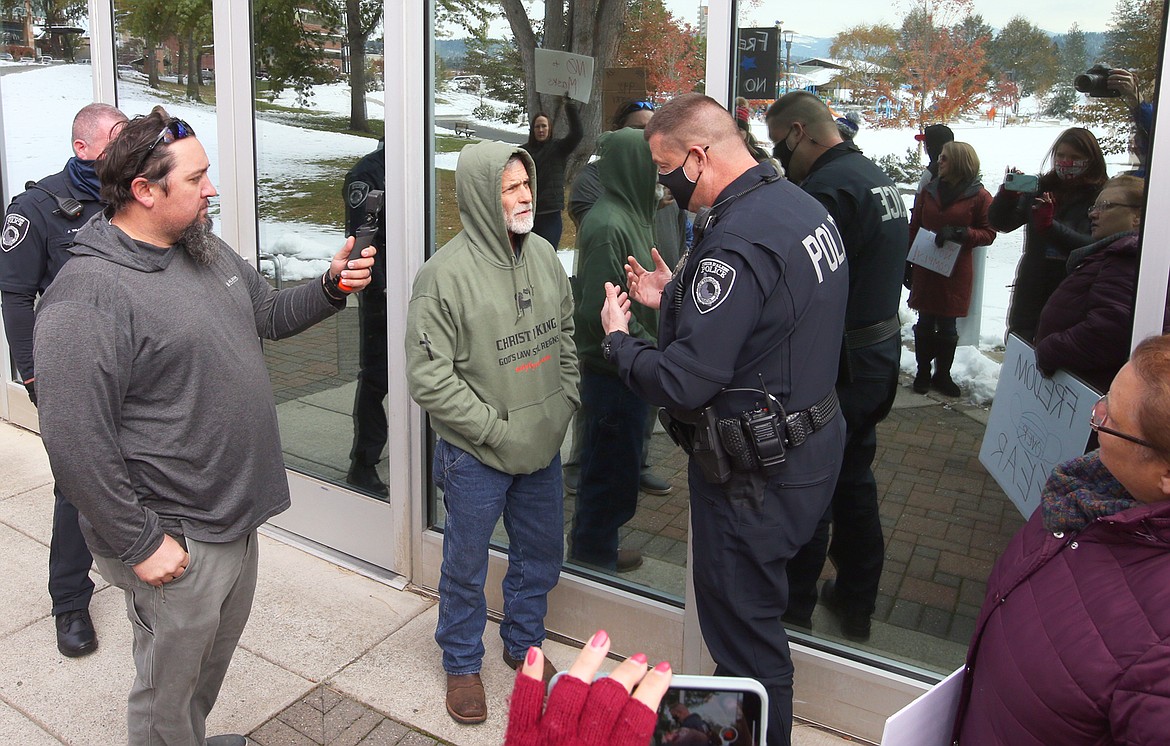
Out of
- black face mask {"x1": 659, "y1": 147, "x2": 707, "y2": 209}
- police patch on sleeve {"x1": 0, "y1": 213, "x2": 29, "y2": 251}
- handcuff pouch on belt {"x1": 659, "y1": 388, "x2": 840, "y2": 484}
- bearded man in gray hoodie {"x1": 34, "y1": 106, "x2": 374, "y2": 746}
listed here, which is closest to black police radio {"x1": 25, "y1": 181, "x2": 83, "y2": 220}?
police patch on sleeve {"x1": 0, "y1": 213, "x2": 29, "y2": 251}

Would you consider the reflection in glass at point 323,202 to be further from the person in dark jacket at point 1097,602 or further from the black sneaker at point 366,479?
the person in dark jacket at point 1097,602

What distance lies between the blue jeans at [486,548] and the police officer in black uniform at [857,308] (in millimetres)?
927

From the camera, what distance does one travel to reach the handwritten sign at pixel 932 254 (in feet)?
9.71

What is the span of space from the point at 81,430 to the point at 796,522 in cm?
180

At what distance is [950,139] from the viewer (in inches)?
114

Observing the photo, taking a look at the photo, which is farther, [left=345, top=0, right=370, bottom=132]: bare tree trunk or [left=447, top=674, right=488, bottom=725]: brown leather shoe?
[left=345, top=0, right=370, bottom=132]: bare tree trunk

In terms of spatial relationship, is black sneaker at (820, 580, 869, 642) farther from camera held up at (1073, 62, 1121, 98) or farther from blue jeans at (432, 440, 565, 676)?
camera held up at (1073, 62, 1121, 98)

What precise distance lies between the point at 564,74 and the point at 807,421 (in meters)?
1.62

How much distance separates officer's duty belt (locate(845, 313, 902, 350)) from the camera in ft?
10.2

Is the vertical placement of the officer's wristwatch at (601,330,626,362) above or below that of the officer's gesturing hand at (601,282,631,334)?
below

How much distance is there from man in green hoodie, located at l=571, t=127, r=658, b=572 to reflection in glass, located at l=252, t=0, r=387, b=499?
95cm

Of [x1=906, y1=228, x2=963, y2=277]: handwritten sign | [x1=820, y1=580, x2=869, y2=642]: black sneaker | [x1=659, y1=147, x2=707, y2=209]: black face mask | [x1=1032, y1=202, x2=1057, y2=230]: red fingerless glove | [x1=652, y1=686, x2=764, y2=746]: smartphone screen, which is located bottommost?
[x1=820, y1=580, x2=869, y2=642]: black sneaker

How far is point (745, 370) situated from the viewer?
262cm

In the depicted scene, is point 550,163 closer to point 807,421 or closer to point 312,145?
point 312,145
